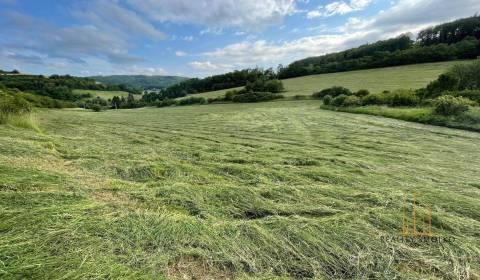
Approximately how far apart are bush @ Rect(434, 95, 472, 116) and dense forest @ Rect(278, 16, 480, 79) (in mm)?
43250

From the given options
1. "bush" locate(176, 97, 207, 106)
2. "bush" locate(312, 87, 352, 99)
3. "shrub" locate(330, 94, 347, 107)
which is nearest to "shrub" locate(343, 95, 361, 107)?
"shrub" locate(330, 94, 347, 107)

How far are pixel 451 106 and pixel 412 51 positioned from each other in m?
Result: 47.5

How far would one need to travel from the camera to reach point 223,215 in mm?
3832

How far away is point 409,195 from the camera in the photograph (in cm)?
468

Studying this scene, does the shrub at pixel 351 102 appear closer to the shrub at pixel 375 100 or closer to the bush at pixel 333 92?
the shrub at pixel 375 100

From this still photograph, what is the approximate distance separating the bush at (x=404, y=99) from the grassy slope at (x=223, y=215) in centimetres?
1881

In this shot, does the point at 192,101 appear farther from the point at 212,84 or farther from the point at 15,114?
the point at 15,114

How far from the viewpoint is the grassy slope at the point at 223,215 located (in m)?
2.73

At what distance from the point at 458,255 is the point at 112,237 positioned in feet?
12.4

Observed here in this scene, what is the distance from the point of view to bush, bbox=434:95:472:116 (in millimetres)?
15320

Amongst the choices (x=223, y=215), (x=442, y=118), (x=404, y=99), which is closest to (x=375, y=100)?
(x=404, y=99)

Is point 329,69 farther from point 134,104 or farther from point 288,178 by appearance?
point 288,178

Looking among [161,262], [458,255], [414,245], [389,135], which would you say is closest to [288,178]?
[414,245]

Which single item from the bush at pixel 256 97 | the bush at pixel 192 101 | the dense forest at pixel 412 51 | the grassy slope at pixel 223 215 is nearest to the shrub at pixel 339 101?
the bush at pixel 256 97
